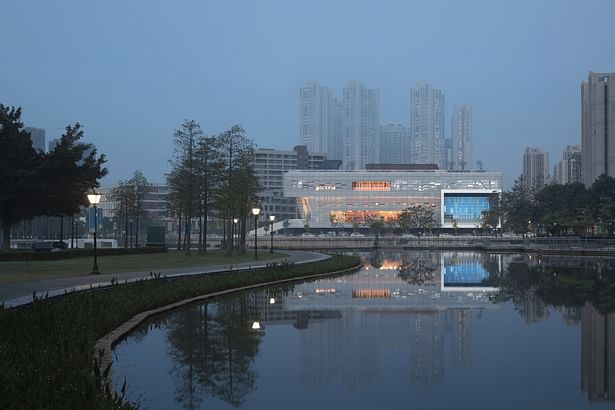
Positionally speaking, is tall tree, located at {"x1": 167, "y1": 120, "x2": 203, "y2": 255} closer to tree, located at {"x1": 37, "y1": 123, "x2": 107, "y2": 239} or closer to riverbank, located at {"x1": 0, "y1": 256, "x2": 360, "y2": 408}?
tree, located at {"x1": 37, "y1": 123, "x2": 107, "y2": 239}

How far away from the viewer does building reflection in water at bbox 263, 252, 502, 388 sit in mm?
11469

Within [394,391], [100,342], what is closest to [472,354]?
[394,391]

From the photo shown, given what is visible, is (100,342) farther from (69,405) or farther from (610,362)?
(610,362)

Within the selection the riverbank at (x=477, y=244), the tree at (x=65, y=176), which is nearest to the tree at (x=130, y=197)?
the riverbank at (x=477, y=244)

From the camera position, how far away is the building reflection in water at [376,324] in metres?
11.5

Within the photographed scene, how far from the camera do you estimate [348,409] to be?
888 cm

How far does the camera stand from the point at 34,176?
43.6 m

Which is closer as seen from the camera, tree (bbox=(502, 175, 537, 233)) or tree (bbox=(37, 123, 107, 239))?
tree (bbox=(37, 123, 107, 239))

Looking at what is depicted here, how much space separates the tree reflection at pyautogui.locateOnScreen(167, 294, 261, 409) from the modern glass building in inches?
6284

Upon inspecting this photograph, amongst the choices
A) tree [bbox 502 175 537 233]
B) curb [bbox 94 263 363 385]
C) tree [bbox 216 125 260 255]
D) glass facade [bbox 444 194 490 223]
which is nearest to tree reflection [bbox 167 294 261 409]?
curb [bbox 94 263 363 385]

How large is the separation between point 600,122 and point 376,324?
155 metres

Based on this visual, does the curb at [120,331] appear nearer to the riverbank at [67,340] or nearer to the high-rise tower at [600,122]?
the riverbank at [67,340]

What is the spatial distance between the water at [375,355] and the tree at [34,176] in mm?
27265

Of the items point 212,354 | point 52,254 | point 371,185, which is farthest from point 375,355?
point 371,185
